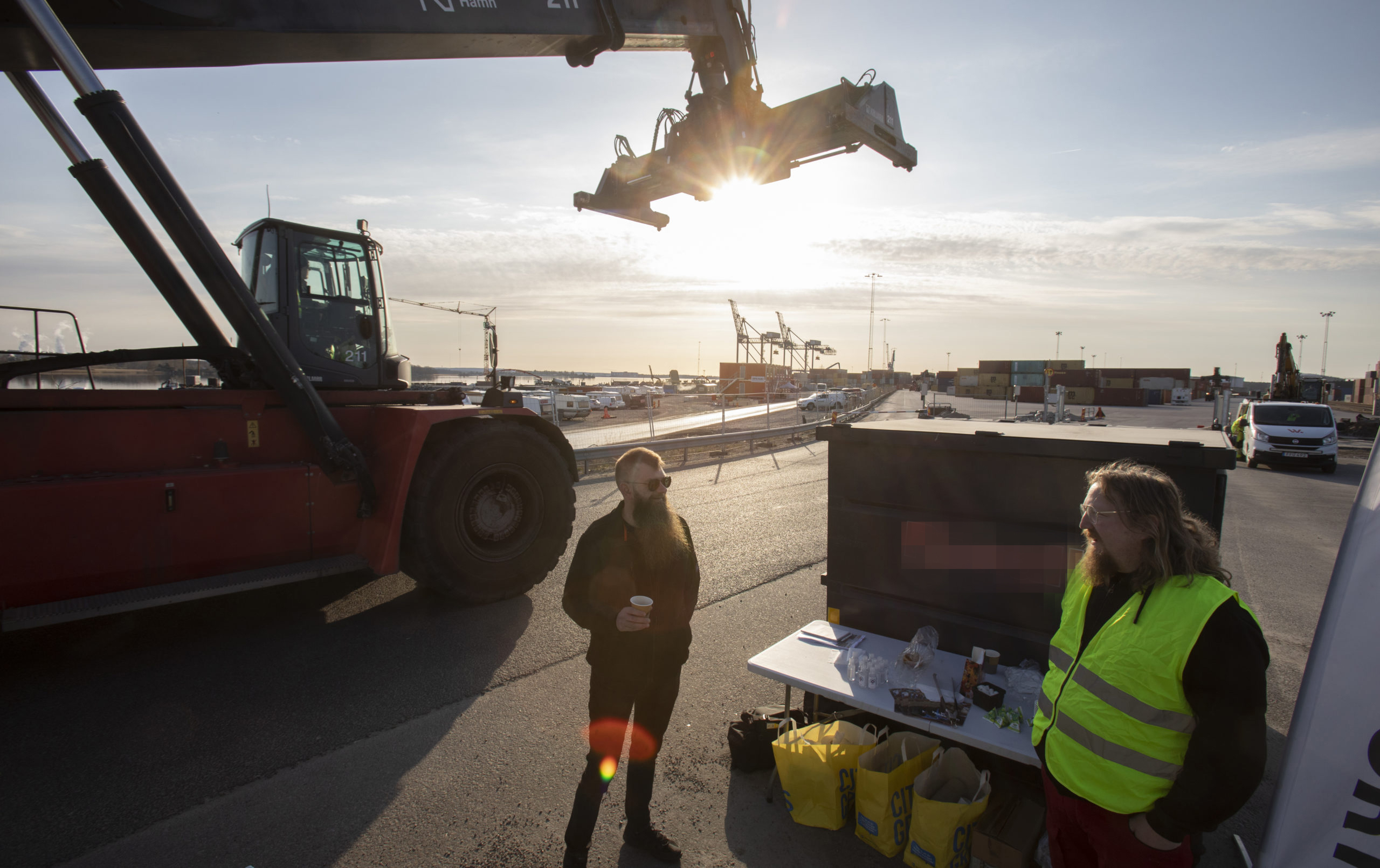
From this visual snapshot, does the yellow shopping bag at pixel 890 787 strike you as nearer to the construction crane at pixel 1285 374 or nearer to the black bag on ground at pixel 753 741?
the black bag on ground at pixel 753 741

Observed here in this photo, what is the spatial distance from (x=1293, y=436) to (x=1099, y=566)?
18.7 meters

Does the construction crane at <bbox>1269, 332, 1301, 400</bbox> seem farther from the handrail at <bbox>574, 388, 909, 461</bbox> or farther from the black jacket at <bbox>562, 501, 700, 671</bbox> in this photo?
the black jacket at <bbox>562, 501, 700, 671</bbox>

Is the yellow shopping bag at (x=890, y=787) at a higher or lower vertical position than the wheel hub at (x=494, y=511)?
lower

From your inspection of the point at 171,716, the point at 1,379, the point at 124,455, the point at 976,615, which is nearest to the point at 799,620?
the point at 976,615

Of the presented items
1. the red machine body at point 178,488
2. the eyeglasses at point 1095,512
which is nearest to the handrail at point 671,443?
the red machine body at point 178,488

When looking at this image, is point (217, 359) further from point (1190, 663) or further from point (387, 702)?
point (1190, 663)

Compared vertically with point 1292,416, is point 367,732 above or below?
below

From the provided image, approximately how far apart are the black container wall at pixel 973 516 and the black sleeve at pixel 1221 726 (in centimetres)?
131

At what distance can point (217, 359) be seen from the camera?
5.21 m

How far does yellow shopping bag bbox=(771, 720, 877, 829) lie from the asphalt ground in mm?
112

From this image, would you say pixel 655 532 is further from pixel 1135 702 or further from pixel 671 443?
pixel 671 443

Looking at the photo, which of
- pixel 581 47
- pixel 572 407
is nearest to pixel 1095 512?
pixel 581 47

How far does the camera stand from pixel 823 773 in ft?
9.75

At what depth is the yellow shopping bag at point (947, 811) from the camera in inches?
103
